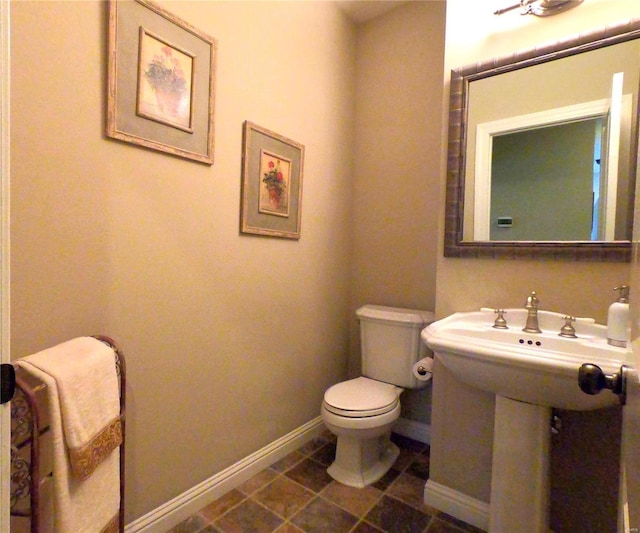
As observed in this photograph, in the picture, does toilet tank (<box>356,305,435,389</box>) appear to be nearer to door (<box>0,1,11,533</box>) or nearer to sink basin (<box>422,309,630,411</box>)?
sink basin (<box>422,309,630,411</box>)

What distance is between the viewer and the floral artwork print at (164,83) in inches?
43.9

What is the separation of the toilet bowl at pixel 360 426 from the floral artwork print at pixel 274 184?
1003 millimetres

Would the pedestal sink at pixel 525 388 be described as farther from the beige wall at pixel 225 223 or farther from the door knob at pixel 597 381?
the beige wall at pixel 225 223

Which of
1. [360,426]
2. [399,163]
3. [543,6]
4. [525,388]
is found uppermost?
[543,6]

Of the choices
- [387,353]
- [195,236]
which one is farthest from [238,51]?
[387,353]

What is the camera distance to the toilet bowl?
1468mm

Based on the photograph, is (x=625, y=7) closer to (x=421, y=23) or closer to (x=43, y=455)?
(x=421, y=23)

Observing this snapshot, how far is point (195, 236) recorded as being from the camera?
1.32 meters

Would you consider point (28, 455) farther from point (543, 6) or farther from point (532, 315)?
point (543, 6)

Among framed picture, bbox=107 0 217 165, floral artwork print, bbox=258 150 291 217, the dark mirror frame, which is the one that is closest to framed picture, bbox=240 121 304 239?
floral artwork print, bbox=258 150 291 217

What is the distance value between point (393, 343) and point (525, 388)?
0.88 m

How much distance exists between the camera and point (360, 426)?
145 centimetres

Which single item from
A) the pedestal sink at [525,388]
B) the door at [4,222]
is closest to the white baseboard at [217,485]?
the door at [4,222]

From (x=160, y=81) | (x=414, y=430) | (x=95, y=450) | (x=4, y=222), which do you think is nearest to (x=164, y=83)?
(x=160, y=81)
